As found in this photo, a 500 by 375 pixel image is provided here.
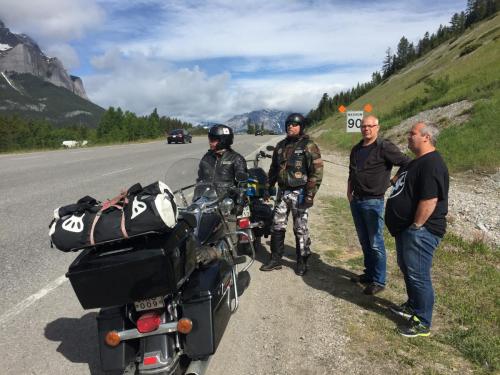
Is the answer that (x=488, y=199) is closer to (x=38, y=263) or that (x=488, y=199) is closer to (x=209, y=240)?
(x=209, y=240)

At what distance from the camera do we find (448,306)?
14.8 ft

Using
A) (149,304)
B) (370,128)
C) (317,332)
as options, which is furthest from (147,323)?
(370,128)

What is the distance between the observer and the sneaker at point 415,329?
3.90 m

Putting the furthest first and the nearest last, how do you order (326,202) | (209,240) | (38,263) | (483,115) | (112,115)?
(112,115) → (483,115) → (326,202) → (38,263) → (209,240)

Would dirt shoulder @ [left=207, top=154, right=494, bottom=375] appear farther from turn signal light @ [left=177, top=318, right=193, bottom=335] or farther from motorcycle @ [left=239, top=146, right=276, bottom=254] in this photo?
turn signal light @ [left=177, top=318, right=193, bottom=335]

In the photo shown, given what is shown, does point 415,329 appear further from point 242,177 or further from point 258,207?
point 258,207

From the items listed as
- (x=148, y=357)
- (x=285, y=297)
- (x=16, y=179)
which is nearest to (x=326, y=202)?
(x=285, y=297)

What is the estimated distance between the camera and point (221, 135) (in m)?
5.34

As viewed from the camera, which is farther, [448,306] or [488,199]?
[488,199]

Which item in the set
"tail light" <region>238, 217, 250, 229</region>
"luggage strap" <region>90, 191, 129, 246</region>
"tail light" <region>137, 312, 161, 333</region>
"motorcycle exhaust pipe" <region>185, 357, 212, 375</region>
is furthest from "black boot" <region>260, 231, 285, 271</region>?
"luggage strap" <region>90, 191, 129, 246</region>

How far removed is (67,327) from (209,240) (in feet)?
5.19

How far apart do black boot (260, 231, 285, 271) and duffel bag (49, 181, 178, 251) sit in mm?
3161

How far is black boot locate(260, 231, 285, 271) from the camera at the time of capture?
566 cm

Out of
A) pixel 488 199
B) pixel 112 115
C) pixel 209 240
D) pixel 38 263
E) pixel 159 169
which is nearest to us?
pixel 209 240
